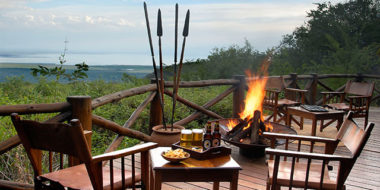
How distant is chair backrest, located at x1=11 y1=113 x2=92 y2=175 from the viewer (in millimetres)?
1686

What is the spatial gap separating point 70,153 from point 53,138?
13 centimetres

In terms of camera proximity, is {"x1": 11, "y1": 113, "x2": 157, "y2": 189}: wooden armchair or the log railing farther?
the log railing

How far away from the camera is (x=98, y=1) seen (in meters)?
3.71

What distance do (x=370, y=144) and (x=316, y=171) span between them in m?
2.58

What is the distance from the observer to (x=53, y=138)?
177cm

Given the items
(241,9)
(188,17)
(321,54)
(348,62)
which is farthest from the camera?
(321,54)

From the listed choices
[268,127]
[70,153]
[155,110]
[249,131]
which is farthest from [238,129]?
[70,153]

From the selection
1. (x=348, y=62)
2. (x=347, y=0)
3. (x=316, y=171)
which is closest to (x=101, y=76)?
(x=316, y=171)

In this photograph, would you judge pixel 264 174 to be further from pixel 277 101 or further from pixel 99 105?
pixel 277 101

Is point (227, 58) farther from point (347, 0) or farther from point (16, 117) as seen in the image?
point (16, 117)

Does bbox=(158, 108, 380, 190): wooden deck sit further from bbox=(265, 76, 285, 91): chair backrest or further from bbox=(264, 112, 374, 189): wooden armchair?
bbox=(265, 76, 285, 91): chair backrest

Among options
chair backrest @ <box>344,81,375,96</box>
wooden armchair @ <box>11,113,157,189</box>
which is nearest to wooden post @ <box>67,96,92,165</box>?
wooden armchair @ <box>11,113,157,189</box>

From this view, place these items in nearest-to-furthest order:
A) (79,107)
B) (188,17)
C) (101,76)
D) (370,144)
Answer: (79,107), (188,17), (370,144), (101,76)

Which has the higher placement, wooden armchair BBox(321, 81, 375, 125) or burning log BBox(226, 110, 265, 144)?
wooden armchair BBox(321, 81, 375, 125)
